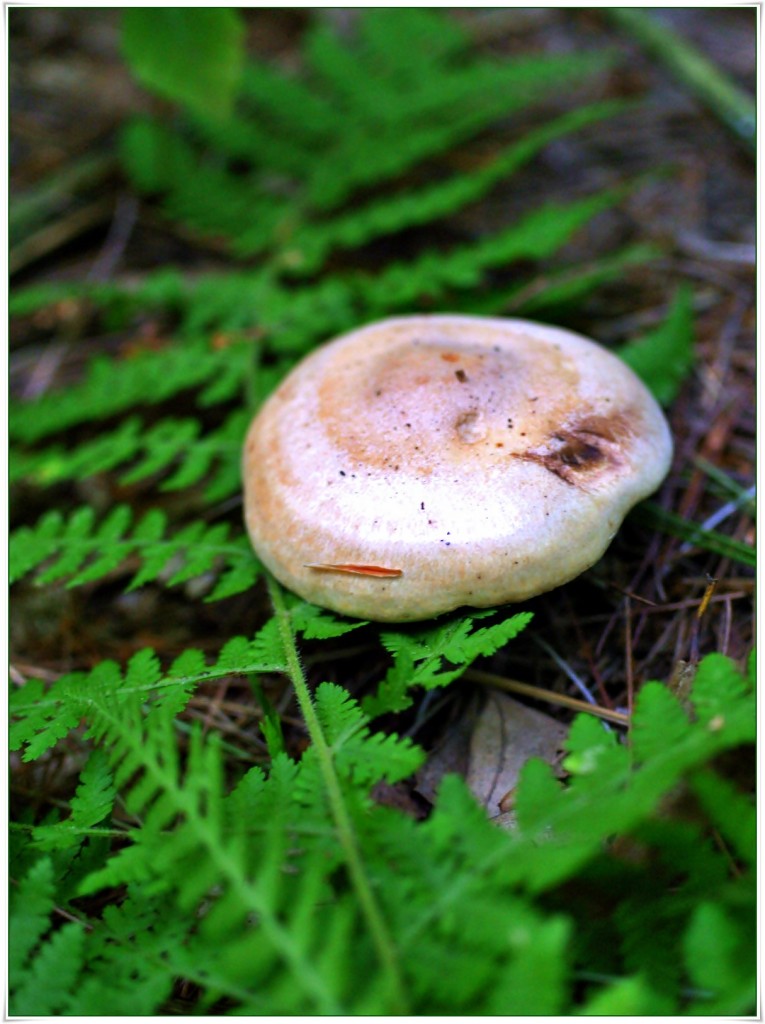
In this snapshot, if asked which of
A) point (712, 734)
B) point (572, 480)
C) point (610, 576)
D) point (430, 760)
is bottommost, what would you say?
point (430, 760)

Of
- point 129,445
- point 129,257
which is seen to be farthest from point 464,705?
point 129,257

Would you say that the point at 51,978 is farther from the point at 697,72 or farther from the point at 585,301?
the point at 697,72

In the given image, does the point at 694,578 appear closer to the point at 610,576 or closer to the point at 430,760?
the point at 610,576

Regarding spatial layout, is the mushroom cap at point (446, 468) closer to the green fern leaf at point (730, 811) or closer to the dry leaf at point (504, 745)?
the dry leaf at point (504, 745)

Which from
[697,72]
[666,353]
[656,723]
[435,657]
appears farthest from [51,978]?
[697,72]

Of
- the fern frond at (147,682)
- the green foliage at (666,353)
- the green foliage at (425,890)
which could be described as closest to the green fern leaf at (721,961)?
the green foliage at (425,890)

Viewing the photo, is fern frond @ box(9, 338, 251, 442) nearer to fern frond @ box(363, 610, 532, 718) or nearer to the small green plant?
the small green plant
